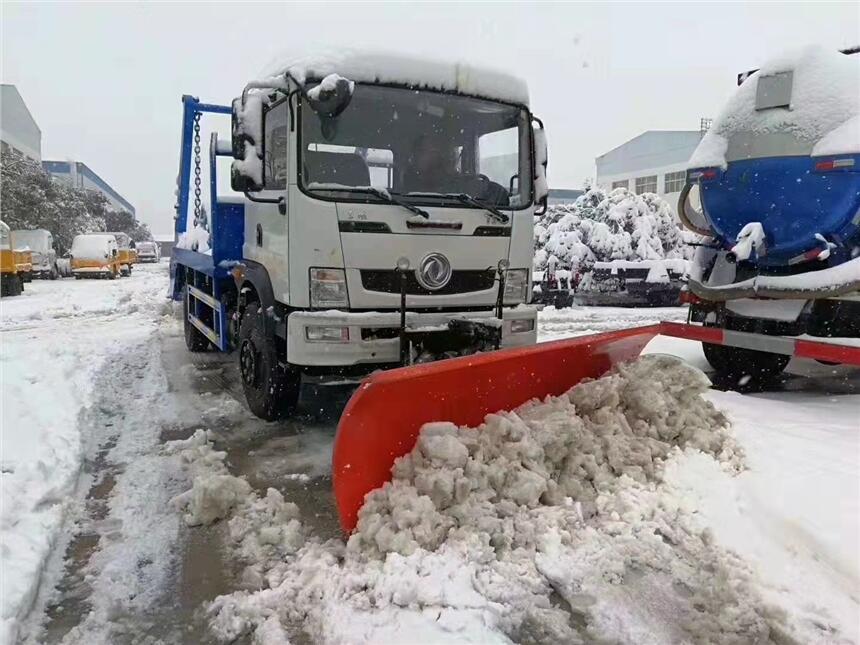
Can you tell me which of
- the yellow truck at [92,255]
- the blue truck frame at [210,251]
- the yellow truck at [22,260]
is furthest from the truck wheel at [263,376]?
the yellow truck at [92,255]

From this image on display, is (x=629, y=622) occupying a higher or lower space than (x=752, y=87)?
lower

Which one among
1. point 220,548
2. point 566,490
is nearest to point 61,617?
point 220,548

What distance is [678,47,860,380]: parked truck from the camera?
5.36m

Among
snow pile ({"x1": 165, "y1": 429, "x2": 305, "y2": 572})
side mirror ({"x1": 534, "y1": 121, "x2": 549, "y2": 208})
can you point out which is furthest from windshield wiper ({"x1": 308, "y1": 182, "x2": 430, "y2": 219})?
snow pile ({"x1": 165, "y1": 429, "x2": 305, "y2": 572})

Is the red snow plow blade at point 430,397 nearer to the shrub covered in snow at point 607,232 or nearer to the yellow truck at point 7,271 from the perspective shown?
the shrub covered in snow at point 607,232

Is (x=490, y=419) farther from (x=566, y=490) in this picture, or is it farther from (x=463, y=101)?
(x=463, y=101)

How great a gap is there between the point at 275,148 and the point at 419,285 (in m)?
1.46

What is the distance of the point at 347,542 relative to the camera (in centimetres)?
291

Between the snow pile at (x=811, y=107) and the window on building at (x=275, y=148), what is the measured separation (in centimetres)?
426

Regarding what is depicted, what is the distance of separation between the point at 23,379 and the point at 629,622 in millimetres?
5871

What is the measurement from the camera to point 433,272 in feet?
14.9

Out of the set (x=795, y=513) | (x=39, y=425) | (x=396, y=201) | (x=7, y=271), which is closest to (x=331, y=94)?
(x=396, y=201)

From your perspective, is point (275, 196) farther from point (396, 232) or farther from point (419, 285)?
point (419, 285)

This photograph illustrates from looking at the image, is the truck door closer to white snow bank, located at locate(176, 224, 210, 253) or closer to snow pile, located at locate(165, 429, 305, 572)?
snow pile, located at locate(165, 429, 305, 572)
